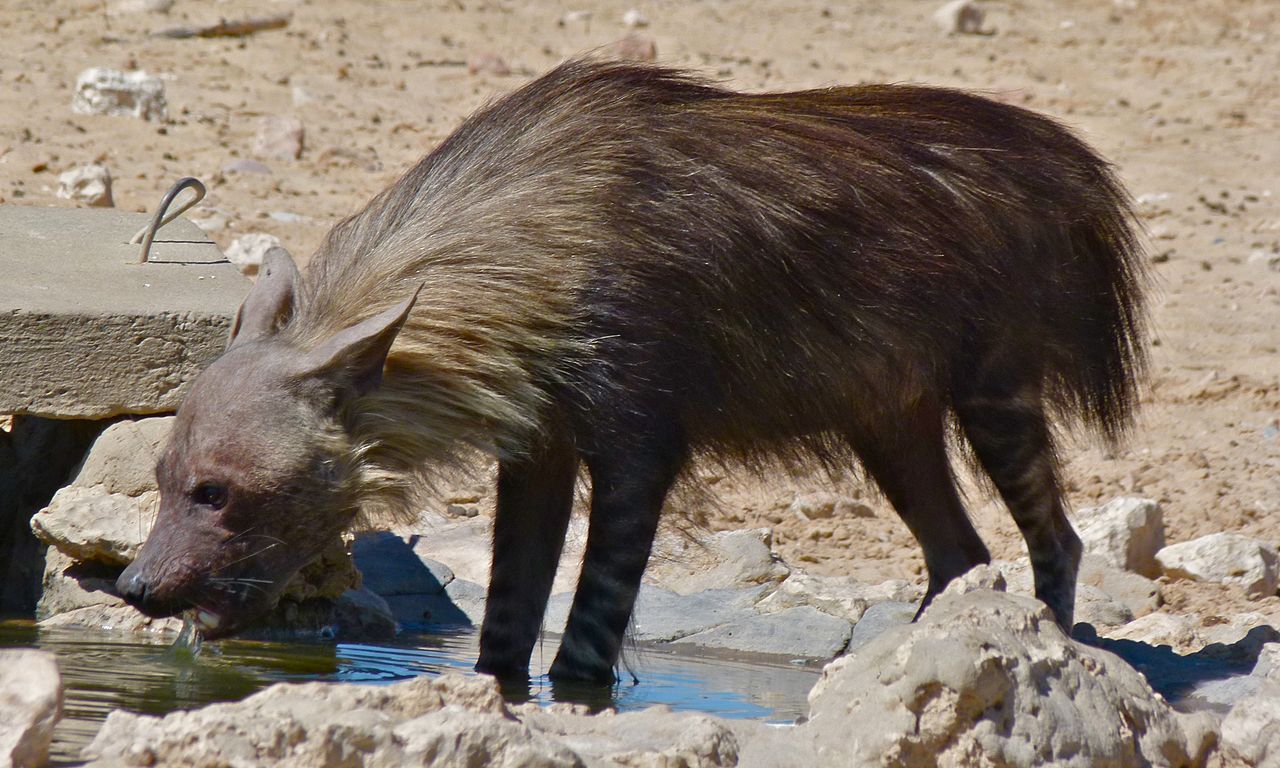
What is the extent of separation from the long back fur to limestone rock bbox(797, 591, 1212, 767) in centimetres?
126

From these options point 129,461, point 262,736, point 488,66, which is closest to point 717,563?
point 129,461

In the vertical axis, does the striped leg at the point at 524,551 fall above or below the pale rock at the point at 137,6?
below

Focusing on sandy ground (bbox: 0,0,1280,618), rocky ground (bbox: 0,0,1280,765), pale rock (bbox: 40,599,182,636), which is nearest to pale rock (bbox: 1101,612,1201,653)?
rocky ground (bbox: 0,0,1280,765)

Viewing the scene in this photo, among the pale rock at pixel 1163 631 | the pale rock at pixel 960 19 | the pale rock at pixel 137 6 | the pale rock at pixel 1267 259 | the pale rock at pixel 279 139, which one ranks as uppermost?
the pale rock at pixel 960 19

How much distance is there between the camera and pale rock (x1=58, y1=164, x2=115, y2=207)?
24.9 feet

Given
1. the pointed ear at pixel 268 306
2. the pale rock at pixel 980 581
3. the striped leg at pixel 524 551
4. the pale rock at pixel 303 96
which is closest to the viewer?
the pale rock at pixel 980 581

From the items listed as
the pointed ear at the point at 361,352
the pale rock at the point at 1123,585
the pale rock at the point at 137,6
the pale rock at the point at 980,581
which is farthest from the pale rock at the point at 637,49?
the pale rock at the point at 980,581

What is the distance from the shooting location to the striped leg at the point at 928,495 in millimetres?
5211

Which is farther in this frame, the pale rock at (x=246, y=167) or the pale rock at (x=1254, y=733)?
the pale rock at (x=246, y=167)

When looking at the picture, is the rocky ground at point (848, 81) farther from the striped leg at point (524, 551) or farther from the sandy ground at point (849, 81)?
the striped leg at point (524, 551)

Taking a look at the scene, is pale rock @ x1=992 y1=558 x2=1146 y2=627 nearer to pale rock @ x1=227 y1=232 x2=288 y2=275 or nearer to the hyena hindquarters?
the hyena hindquarters

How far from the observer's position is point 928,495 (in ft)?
17.2

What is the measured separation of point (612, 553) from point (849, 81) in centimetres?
714

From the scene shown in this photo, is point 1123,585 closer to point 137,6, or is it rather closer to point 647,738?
A: point 647,738
